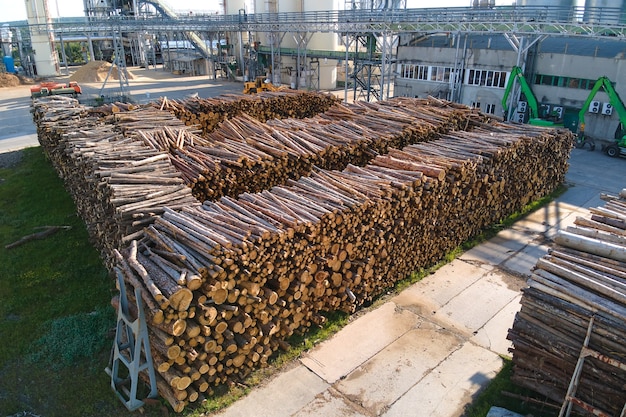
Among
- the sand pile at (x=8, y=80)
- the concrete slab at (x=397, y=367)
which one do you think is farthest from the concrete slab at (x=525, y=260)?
the sand pile at (x=8, y=80)

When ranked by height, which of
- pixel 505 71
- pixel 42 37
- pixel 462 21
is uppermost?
pixel 462 21

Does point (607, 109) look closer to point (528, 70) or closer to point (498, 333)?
point (528, 70)

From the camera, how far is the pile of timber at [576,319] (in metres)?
6.81

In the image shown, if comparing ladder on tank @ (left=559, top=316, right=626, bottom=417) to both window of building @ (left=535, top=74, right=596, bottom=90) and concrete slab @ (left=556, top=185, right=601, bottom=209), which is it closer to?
concrete slab @ (left=556, top=185, right=601, bottom=209)

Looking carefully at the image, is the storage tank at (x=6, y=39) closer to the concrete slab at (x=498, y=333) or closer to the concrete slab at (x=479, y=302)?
the concrete slab at (x=479, y=302)

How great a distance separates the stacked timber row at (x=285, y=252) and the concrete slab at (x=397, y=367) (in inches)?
57.8

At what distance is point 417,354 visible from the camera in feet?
30.6

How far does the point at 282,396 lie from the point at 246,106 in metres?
15.8

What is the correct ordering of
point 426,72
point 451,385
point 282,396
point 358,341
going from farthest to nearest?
1. point 426,72
2. point 358,341
3. point 451,385
4. point 282,396

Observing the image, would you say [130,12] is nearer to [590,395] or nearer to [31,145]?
[31,145]

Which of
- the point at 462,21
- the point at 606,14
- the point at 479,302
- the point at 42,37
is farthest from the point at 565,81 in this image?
the point at 42,37

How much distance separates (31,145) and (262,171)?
19.5 m

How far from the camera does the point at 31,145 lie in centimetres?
2583

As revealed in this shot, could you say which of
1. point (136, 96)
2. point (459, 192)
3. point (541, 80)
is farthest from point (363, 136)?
point (136, 96)
